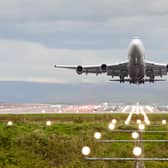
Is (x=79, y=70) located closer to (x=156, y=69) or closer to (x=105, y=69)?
(x=105, y=69)

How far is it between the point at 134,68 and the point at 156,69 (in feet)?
42.9

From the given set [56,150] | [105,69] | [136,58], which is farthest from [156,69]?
[56,150]

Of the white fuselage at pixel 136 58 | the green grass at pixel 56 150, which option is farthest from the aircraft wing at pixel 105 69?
the green grass at pixel 56 150

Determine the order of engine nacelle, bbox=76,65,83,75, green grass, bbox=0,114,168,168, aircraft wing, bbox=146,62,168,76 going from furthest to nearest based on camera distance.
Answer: aircraft wing, bbox=146,62,168,76, engine nacelle, bbox=76,65,83,75, green grass, bbox=0,114,168,168

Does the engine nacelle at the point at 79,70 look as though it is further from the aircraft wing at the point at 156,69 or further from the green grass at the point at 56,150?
the green grass at the point at 56,150

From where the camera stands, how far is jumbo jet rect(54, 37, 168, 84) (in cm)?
7544

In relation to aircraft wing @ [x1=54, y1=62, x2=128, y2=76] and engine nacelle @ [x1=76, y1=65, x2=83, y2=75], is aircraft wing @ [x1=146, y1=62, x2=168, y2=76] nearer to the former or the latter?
aircraft wing @ [x1=54, y1=62, x2=128, y2=76]

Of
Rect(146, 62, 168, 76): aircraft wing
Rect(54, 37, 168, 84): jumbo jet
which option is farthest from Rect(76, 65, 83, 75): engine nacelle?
Rect(146, 62, 168, 76): aircraft wing

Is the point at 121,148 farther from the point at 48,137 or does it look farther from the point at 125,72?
the point at 125,72

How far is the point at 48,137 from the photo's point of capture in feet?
124

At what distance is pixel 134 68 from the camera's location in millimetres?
77438

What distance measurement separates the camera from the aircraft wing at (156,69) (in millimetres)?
86812

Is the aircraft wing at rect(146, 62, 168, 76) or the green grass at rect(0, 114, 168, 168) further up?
the aircraft wing at rect(146, 62, 168, 76)

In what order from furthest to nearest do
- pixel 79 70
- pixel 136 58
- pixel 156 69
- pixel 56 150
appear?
pixel 156 69 < pixel 79 70 < pixel 136 58 < pixel 56 150
